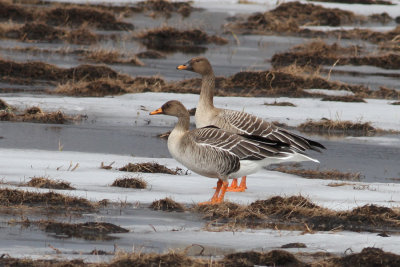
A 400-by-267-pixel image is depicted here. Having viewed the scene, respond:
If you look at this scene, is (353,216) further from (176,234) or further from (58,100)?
(58,100)

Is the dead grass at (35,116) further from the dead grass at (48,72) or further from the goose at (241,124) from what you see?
the goose at (241,124)

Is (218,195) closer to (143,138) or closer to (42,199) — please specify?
(42,199)

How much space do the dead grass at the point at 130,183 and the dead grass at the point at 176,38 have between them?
57.5 ft

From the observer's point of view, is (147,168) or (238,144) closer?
(238,144)

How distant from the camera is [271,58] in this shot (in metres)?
25.0

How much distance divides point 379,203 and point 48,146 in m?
5.69

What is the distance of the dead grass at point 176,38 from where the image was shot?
2766cm

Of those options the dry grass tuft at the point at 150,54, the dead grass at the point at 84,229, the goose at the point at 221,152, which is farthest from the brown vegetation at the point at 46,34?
the dead grass at the point at 84,229

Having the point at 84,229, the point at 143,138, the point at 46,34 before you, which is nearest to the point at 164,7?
the point at 46,34

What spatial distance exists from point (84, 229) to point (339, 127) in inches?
360

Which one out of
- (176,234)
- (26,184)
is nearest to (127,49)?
(26,184)

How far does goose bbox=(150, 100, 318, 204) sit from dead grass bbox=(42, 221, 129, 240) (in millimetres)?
1698

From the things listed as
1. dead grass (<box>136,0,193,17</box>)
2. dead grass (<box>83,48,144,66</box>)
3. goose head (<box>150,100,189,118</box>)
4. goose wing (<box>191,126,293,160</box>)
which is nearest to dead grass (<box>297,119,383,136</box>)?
goose head (<box>150,100,189,118</box>)

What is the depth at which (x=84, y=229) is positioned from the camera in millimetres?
7824
